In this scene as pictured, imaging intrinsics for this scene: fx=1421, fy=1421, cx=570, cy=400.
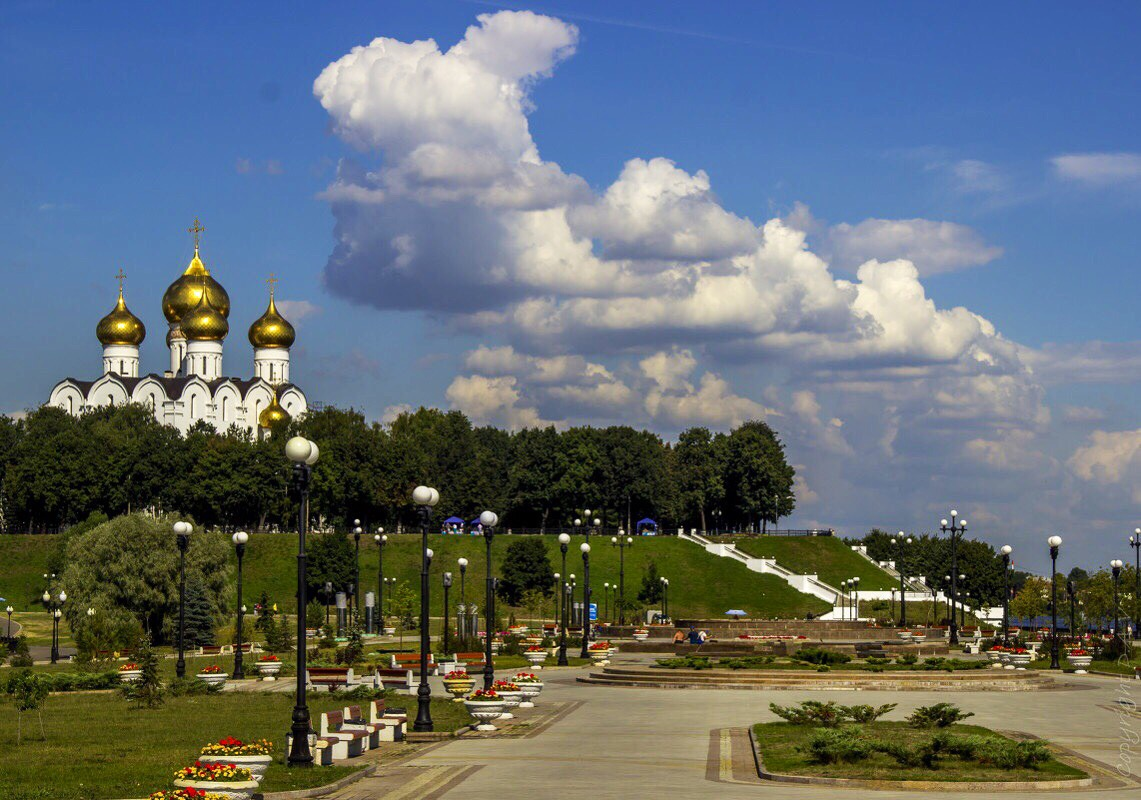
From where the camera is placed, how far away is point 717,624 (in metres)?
64.4

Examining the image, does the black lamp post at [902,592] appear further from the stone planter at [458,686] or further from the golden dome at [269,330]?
the golden dome at [269,330]

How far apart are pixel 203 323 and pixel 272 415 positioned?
1079cm

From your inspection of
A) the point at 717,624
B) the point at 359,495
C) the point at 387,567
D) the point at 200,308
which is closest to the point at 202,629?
the point at 717,624

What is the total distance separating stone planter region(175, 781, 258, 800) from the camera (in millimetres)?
15922

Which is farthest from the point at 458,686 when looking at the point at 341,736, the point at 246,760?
the point at 246,760

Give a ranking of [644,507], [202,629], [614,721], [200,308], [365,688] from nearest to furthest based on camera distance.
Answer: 1. [614,721]
2. [365,688]
3. [202,629]
4. [644,507]
5. [200,308]

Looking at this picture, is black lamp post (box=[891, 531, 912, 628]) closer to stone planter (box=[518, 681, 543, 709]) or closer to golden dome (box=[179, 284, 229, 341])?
stone planter (box=[518, 681, 543, 709])

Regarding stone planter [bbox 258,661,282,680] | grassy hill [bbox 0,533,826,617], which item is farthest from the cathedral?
stone planter [bbox 258,661,282,680]

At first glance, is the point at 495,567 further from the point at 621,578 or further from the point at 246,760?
the point at 246,760

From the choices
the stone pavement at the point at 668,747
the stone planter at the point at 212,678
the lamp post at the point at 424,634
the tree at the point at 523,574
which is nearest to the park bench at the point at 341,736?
the stone pavement at the point at 668,747

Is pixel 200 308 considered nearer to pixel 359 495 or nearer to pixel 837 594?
pixel 359 495

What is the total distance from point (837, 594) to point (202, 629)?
42628 mm

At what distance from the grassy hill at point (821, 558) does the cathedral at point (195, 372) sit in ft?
137

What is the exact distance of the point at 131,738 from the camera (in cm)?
2427
